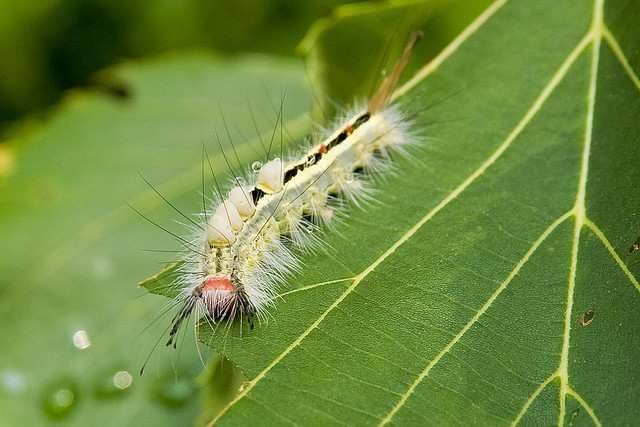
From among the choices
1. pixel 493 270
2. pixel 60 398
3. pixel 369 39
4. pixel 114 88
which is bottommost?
pixel 60 398

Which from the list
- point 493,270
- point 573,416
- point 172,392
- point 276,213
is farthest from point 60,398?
point 573,416

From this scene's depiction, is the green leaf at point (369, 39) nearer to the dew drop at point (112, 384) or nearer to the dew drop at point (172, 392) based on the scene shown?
the dew drop at point (172, 392)

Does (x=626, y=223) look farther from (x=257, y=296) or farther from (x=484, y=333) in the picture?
(x=257, y=296)

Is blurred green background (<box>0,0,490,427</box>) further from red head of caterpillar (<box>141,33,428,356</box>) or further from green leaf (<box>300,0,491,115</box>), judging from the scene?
red head of caterpillar (<box>141,33,428,356</box>)

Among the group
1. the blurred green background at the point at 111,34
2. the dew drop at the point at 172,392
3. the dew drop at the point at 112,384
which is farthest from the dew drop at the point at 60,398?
the blurred green background at the point at 111,34

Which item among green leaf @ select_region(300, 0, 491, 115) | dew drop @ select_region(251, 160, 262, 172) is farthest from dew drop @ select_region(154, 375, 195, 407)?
green leaf @ select_region(300, 0, 491, 115)

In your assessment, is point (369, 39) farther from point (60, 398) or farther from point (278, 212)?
point (60, 398)

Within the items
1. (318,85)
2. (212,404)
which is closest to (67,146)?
(318,85)
